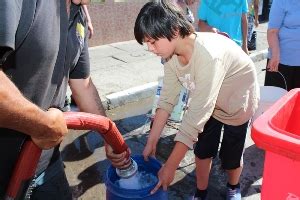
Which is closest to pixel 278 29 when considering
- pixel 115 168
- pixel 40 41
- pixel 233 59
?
pixel 233 59

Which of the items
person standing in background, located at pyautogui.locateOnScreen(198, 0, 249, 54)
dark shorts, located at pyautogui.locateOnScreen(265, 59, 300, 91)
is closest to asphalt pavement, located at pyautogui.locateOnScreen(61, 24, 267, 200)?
dark shorts, located at pyautogui.locateOnScreen(265, 59, 300, 91)

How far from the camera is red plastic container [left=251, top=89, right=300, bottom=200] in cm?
110

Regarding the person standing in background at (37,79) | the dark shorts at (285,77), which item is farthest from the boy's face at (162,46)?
the dark shorts at (285,77)

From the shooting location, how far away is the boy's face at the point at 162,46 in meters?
1.91

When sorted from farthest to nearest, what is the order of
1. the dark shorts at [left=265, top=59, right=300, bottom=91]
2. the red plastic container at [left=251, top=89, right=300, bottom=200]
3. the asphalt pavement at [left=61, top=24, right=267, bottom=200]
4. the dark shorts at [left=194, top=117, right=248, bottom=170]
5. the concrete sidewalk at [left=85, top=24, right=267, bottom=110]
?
the concrete sidewalk at [left=85, top=24, right=267, bottom=110], the dark shorts at [left=265, top=59, right=300, bottom=91], the asphalt pavement at [left=61, top=24, right=267, bottom=200], the dark shorts at [left=194, top=117, right=248, bottom=170], the red plastic container at [left=251, top=89, right=300, bottom=200]

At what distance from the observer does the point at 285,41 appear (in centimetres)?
325

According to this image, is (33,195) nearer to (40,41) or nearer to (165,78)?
(40,41)

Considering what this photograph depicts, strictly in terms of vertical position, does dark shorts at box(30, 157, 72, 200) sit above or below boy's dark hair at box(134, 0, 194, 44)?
below

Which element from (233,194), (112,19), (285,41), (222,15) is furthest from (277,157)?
(112,19)

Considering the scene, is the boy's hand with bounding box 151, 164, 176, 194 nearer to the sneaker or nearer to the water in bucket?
the water in bucket

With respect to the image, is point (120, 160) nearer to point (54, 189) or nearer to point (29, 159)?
point (54, 189)

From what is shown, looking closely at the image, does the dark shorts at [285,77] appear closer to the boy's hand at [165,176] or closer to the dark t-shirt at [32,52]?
the boy's hand at [165,176]

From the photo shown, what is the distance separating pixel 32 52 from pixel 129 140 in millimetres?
2549

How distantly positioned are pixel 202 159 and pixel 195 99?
918mm
